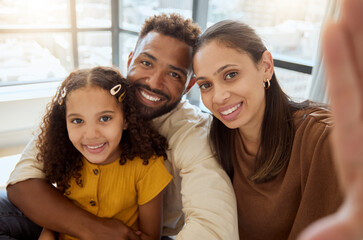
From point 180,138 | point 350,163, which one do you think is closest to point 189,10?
point 180,138

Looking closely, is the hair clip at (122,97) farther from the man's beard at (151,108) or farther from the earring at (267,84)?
the earring at (267,84)

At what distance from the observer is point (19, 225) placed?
4.10 feet

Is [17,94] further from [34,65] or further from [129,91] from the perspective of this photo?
[129,91]

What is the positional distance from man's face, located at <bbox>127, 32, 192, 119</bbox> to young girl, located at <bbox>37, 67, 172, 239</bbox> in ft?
0.45

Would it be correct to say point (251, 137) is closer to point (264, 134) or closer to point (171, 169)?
point (264, 134)

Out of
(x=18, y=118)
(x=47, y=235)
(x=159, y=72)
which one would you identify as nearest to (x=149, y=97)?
(x=159, y=72)

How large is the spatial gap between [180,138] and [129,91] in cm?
30

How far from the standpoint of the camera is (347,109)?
1.00ft

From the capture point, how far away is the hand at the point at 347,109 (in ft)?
0.97

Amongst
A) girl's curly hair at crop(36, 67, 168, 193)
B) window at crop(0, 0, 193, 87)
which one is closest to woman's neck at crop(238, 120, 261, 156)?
girl's curly hair at crop(36, 67, 168, 193)

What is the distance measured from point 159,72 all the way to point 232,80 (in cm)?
42

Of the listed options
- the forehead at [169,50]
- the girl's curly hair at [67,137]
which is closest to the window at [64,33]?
the forehead at [169,50]

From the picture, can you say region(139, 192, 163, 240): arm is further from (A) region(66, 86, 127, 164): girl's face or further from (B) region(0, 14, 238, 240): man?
(A) region(66, 86, 127, 164): girl's face

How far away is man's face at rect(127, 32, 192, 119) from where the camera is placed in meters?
1.40
